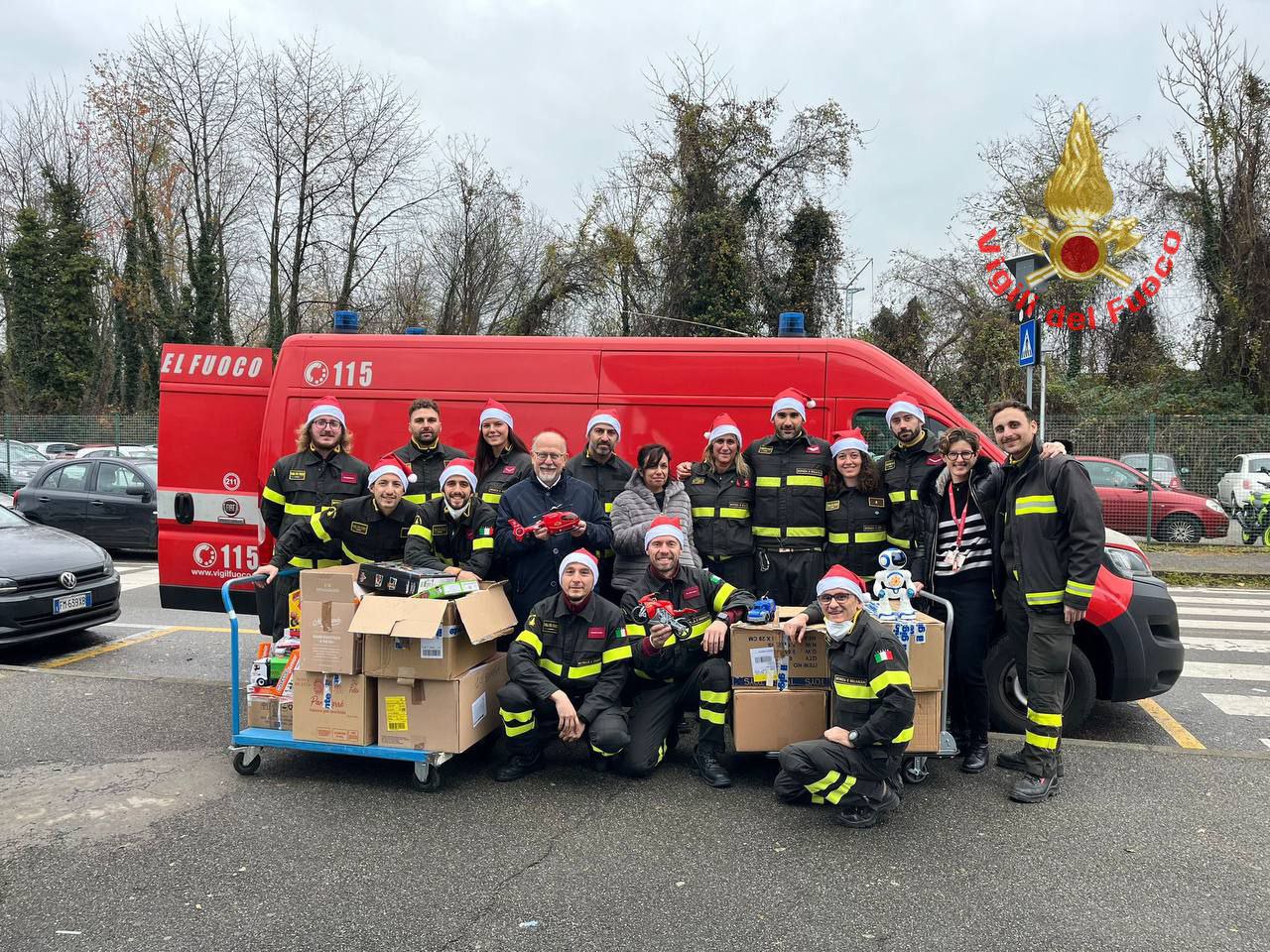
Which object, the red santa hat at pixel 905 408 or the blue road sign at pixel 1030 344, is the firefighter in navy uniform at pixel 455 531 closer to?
the red santa hat at pixel 905 408

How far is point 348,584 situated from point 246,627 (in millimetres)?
5264

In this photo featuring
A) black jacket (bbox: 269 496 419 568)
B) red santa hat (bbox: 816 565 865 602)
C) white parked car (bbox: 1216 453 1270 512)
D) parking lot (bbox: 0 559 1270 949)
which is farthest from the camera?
white parked car (bbox: 1216 453 1270 512)

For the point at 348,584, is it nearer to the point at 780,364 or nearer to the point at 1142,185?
the point at 780,364

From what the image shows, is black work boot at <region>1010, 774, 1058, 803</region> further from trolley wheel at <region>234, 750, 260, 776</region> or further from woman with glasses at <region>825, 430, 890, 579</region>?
trolley wheel at <region>234, 750, 260, 776</region>

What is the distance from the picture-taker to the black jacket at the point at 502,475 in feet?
18.1

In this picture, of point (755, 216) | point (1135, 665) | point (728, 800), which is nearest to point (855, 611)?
point (728, 800)

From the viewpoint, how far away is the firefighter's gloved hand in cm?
476

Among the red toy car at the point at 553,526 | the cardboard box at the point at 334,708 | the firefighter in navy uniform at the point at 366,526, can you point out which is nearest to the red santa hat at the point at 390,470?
the firefighter in navy uniform at the point at 366,526

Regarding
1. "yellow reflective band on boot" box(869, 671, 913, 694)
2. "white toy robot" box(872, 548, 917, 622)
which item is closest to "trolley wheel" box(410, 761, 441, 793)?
"yellow reflective band on boot" box(869, 671, 913, 694)

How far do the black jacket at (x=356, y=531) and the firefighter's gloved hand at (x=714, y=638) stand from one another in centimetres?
196

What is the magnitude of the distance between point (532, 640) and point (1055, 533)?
2788 mm

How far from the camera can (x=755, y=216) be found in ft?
81.1

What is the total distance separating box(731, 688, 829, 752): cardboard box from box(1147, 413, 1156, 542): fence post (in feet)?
39.9

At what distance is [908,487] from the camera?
5223 mm
